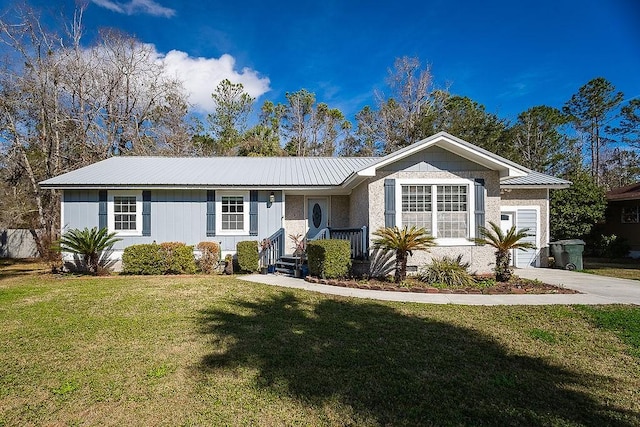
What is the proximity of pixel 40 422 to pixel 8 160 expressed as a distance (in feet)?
68.0

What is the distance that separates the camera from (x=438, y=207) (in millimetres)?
9859

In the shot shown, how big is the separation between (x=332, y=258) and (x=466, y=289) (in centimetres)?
341

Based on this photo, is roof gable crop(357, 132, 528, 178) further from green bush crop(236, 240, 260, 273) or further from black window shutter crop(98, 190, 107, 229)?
black window shutter crop(98, 190, 107, 229)

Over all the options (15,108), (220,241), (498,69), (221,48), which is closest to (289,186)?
(220,241)

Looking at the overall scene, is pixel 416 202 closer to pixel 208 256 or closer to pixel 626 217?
pixel 208 256

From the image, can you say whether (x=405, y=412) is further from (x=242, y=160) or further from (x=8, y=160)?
(x=8, y=160)

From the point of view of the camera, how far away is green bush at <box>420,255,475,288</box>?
865 cm

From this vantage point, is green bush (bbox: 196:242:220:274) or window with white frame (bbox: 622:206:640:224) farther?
window with white frame (bbox: 622:206:640:224)

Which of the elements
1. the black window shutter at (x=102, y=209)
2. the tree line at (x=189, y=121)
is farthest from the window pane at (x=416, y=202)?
the black window shutter at (x=102, y=209)

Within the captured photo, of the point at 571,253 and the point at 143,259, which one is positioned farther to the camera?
the point at 571,253

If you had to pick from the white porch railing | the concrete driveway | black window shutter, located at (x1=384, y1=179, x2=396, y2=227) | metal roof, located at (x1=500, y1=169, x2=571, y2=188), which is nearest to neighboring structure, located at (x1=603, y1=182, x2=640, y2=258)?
metal roof, located at (x1=500, y1=169, x2=571, y2=188)

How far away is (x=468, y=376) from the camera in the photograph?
3705 millimetres

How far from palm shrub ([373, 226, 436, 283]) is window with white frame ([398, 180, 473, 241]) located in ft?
2.35

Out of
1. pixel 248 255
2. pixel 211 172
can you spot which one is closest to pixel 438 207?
pixel 248 255
